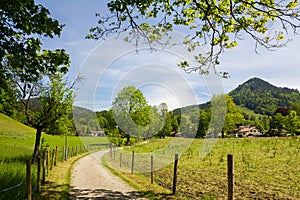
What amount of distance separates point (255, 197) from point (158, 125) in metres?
12.7

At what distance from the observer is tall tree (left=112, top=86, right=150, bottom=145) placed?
19.8 metres

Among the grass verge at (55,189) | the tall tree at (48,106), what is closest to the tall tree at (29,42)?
the grass verge at (55,189)

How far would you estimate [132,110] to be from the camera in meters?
21.9

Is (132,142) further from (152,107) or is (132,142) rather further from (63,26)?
(63,26)

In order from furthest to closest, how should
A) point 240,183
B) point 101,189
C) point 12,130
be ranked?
1. point 12,130
2. point 240,183
3. point 101,189

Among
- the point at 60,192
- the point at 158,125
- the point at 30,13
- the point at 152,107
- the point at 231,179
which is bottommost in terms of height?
the point at 60,192

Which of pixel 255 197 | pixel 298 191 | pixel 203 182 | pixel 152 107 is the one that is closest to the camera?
pixel 255 197

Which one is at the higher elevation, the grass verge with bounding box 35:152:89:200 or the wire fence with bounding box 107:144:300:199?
the wire fence with bounding box 107:144:300:199

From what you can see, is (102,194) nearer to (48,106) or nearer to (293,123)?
(48,106)

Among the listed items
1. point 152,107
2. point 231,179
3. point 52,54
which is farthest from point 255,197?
point 152,107

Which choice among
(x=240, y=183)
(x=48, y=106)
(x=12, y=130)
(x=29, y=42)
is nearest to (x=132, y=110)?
(x=48, y=106)

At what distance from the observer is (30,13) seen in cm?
637

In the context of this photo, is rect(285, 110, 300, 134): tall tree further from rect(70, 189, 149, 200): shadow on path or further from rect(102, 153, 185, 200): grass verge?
rect(70, 189, 149, 200): shadow on path

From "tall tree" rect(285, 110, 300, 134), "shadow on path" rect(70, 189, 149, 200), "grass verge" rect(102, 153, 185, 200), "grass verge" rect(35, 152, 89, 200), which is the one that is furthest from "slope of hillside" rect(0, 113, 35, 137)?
"tall tree" rect(285, 110, 300, 134)
